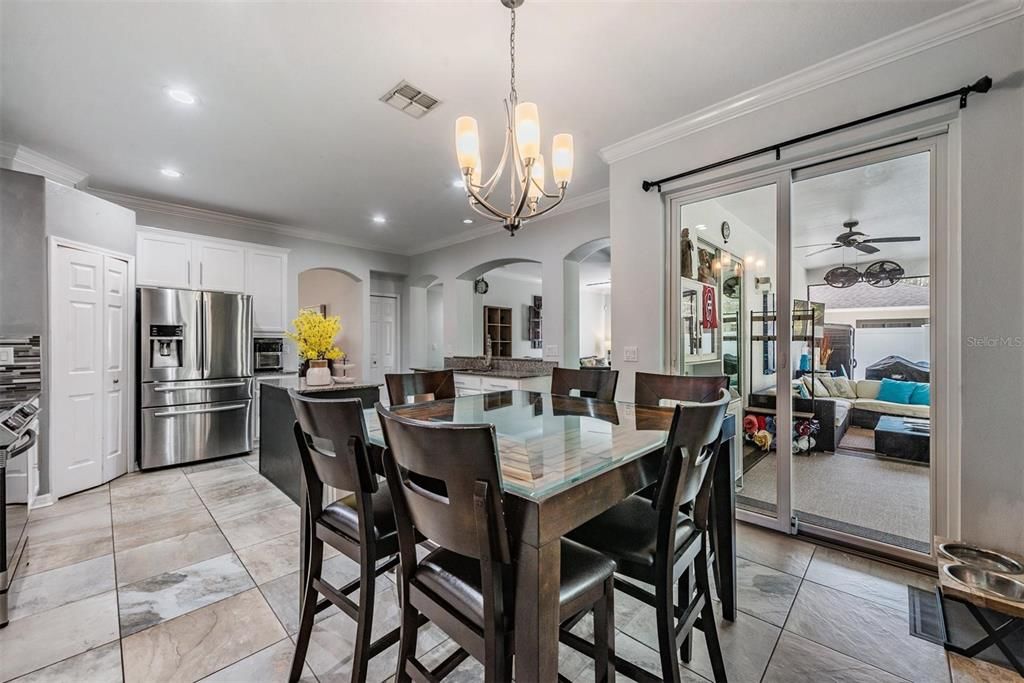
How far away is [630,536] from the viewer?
135 cm

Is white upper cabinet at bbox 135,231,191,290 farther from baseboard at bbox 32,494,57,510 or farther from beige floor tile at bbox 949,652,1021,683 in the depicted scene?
beige floor tile at bbox 949,652,1021,683

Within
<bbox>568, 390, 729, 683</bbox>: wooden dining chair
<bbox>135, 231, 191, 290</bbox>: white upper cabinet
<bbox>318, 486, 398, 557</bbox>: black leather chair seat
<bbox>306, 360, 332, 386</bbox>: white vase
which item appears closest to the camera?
<bbox>568, 390, 729, 683</bbox>: wooden dining chair

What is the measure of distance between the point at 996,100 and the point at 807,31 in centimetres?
87

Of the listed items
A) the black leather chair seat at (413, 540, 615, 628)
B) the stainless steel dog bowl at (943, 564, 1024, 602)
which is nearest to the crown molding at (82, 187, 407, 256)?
the black leather chair seat at (413, 540, 615, 628)

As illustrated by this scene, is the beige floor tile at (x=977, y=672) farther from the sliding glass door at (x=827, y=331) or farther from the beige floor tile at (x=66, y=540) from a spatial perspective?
the beige floor tile at (x=66, y=540)

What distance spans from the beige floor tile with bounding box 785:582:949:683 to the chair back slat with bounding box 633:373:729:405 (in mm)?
1012

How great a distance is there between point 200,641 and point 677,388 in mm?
2375

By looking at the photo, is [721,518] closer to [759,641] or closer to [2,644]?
[759,641]

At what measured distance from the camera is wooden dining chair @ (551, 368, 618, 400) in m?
2.58

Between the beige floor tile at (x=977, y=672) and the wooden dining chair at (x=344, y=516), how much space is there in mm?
2001

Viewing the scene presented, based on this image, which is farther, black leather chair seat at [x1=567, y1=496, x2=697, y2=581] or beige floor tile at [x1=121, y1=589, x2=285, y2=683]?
beige floor tile at [x1=121, y1=589, x2=285, y2=683]

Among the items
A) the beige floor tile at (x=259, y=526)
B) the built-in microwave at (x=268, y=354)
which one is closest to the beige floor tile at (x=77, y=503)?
the beige floor tile at (x=259, y=526)

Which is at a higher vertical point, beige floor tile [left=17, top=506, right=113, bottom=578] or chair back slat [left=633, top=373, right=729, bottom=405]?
chair back slat [left=633, top=373, right=729, bottom=405]

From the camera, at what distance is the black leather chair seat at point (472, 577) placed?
101 centimetres
